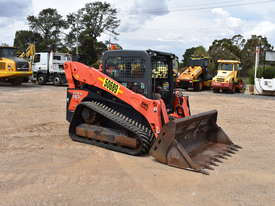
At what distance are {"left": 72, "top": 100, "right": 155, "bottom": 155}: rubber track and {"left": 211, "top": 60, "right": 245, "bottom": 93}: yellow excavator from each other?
15419mm

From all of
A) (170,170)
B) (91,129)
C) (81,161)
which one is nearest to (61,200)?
(81,161)

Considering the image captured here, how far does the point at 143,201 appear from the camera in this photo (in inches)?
152

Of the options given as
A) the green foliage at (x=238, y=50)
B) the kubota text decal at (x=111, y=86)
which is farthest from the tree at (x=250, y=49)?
the kubota text decal at (x=111, y=86)

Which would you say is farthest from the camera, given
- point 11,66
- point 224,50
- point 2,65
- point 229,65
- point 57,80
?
point 224,50

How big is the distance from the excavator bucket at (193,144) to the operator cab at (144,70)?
87 cm

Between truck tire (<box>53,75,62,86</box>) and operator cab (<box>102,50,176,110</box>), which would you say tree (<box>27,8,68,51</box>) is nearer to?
truck tire (<box>53,75,62,86</box>)

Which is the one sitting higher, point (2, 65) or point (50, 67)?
point (50, 67)

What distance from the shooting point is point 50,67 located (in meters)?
22.3

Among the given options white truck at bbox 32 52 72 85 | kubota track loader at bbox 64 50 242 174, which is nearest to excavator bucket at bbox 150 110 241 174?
kubota track loader at bbox 64 50 242 174

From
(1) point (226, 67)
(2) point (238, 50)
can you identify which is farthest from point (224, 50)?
(1) point (226, 67)

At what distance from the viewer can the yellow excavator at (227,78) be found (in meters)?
20.4

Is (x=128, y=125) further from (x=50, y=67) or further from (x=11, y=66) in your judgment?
(x=50, y=67)

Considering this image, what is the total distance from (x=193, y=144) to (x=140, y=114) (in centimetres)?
122

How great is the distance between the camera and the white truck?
875 inches
